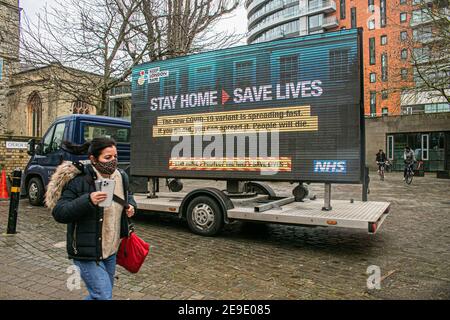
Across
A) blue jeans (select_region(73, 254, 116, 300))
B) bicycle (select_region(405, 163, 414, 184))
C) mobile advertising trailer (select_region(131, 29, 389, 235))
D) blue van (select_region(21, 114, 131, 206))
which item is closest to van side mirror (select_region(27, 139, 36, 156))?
blue van (select_region(21, 114, 131, 206))

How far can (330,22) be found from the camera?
2527 inches

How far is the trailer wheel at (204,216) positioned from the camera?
6992mm

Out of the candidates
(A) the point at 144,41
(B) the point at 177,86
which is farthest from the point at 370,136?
(B) the point at 177,86

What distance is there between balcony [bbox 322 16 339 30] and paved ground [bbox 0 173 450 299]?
6160 centimetres

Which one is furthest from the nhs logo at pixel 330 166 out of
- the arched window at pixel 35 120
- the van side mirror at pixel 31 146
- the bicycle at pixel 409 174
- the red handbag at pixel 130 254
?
the arched window at pixel 35 120

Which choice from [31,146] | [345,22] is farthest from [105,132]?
[345,22]

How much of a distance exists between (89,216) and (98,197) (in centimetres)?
30

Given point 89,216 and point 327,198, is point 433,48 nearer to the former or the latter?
point 327,198

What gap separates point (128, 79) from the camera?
16688 millimetres

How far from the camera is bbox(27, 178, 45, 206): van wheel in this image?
1095cm

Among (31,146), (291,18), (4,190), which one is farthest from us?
(291,18)

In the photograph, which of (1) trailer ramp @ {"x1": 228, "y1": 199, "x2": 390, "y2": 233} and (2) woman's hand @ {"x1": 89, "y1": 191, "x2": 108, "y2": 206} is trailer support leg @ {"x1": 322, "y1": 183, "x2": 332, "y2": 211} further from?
(2) woman's hand @ {"x1": 89, "y1": 191, "x2": 108, "y2": 206}

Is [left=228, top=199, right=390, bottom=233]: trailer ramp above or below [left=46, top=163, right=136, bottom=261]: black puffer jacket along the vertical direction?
Answer: below
